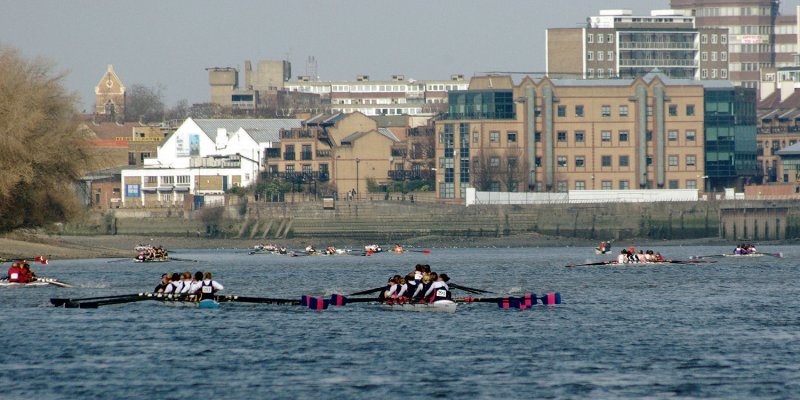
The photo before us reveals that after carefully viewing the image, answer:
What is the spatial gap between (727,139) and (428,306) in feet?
431

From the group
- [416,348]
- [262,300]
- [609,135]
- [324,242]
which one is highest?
[609,135]

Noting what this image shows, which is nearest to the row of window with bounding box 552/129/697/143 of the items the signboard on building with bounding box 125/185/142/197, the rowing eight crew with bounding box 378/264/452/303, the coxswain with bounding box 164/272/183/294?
the signboard on building with bounding box 125/185/142/197

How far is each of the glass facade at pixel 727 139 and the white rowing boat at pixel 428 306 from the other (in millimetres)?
128355

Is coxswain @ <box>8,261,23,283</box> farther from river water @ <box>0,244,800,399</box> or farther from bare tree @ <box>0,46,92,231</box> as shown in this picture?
bare tree @ <box>0,46,92,231</box>

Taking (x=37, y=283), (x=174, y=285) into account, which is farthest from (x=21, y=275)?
(x=174, y=285)

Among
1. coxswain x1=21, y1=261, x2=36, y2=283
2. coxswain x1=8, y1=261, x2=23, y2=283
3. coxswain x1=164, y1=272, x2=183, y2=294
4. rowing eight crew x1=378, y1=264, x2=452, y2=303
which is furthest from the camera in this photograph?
coxswain x1=8, y1=261, x2=23, y2=283

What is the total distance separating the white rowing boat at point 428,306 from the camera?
5791 centimetres

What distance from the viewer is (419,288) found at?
193 feet

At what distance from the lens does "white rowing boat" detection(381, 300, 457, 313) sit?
5791 centimetres

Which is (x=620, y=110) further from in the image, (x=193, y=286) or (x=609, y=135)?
(x=193, y=286)

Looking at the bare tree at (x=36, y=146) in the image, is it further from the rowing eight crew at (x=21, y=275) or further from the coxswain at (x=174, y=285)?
the coxswain at (x=174, y=285)

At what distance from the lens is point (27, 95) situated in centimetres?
9800

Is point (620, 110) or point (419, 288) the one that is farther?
point (620, 110)

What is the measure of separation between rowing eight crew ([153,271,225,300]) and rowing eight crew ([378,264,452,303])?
7354 mm
